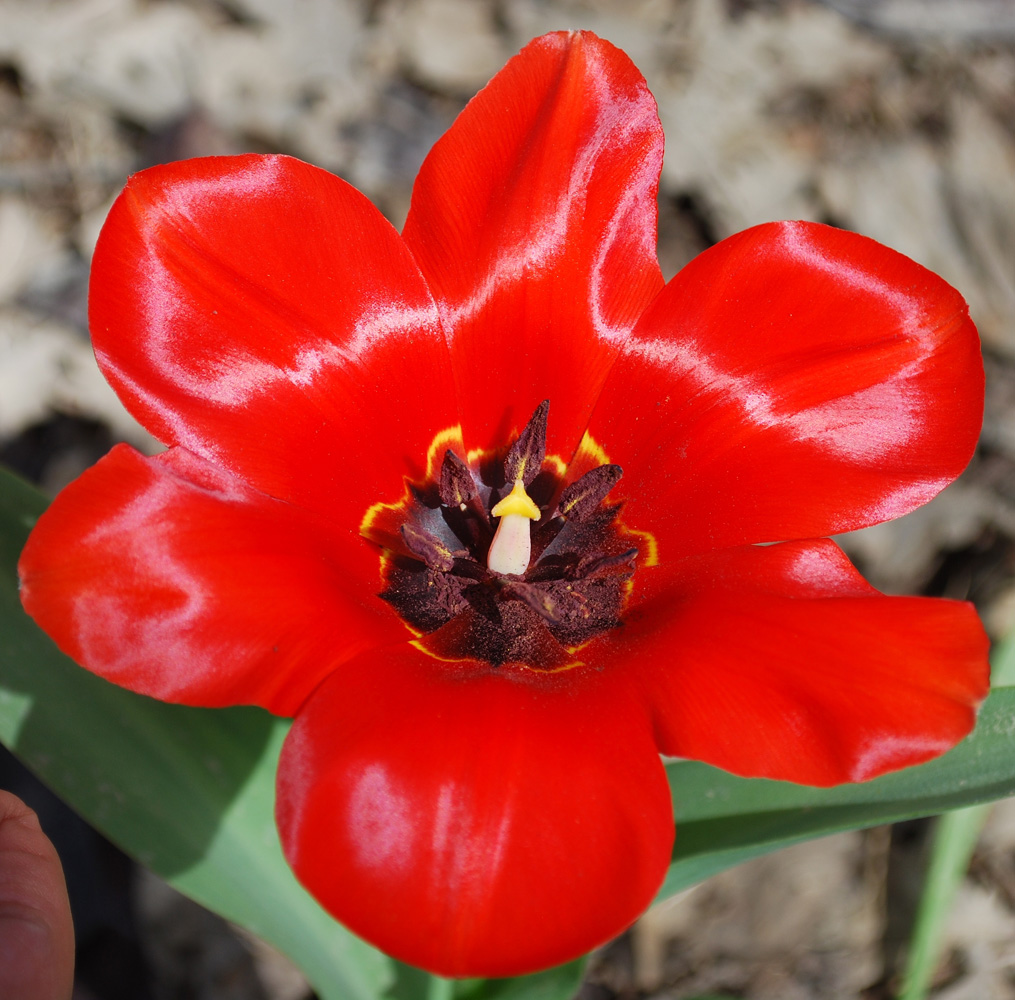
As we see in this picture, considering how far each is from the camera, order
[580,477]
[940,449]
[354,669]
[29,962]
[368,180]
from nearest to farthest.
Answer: [29,962]
[354,669]
[940,449]
[580,477]
[368,180]

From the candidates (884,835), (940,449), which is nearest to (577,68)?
(940,449)

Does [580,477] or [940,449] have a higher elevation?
[940,449]

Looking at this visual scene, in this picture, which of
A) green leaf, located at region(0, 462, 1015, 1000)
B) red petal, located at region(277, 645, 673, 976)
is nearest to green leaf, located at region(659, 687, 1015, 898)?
green leaf, located at region(0, 462, 1015, 1000)

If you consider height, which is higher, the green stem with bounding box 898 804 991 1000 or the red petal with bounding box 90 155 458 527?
the red petal with bounding box 90 155 458 527

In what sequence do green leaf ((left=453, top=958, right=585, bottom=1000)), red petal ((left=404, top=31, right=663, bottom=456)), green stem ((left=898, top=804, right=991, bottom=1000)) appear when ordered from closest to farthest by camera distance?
red petal ((left=404, top=31, right=663, bottom=456))
green leaf ((left=453, top=958, right=585, bottom=1000))
green stem ((left=898, top=804, right=991, bottom=1000))

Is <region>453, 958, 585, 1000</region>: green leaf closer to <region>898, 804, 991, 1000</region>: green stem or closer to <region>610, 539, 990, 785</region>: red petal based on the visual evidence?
<region>610, 539, 990, 785</region>: red petal

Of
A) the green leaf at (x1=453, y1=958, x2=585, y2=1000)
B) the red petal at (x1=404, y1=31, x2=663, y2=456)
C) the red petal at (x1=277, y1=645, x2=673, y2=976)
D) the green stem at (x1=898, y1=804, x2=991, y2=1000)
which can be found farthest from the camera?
the green stem at (x1=898, y1=804, x2=991, y2=1000)

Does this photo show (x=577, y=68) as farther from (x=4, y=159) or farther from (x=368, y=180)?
(x=4, y=159)
